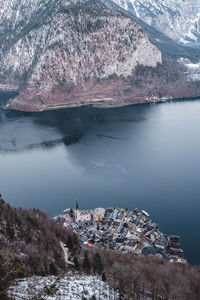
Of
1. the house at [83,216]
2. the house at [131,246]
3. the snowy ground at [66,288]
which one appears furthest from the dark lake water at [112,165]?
the snowy ground at [66,288]

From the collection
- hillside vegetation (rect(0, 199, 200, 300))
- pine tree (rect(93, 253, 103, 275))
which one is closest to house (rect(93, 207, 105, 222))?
hillside vegetation (rect(0, 199, 200, 300))

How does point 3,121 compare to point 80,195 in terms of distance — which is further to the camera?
point 3,121

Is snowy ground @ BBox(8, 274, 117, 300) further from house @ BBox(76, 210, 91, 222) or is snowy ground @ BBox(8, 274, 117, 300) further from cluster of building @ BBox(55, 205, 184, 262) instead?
house @ BBox(76, 210, 91, 222)

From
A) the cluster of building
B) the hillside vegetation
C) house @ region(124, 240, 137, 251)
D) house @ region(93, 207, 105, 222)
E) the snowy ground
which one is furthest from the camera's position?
house @ region(93, 207, 105, 222)

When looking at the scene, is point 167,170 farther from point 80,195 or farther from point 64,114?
point 64,114

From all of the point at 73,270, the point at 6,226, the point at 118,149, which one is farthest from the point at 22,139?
the point at 73,270

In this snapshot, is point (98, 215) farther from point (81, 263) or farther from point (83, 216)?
point (81, 263)
